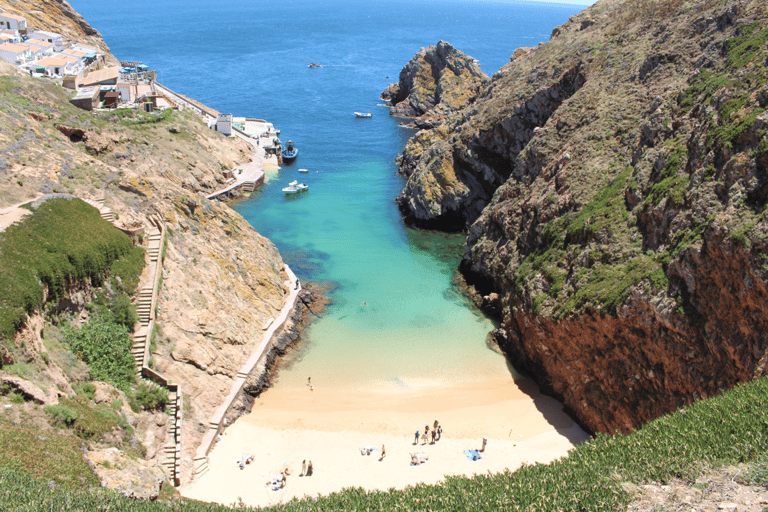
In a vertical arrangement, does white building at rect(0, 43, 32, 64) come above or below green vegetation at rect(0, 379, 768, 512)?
above

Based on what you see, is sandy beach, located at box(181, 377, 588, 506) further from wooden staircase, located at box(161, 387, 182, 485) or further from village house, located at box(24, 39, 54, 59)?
village house, located at box(24, 39, 54, 59)

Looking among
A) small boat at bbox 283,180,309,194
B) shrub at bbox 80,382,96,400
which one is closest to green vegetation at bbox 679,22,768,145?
shrub at bbox 80,382,96,400

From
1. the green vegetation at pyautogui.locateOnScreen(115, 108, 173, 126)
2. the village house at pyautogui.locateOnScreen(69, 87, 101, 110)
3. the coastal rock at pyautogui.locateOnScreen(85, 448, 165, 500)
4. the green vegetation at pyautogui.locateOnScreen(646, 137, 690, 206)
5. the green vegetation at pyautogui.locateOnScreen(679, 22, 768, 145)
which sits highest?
the green vegetation at pyautogui.locateOnScreen(679, 22, 768, 145)

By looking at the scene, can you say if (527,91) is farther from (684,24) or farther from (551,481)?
(551,481)

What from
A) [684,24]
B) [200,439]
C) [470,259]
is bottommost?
[200,439]

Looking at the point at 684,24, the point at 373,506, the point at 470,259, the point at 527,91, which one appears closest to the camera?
the point at 373,506

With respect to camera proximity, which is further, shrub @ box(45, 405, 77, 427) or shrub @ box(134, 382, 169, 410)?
shrub @ box(134, 382, 169, 410)

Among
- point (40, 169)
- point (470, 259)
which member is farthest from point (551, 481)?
point (40, 169)
